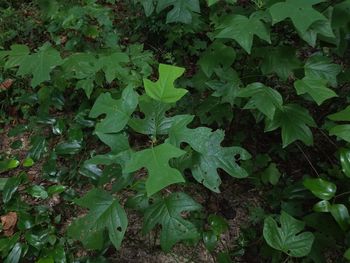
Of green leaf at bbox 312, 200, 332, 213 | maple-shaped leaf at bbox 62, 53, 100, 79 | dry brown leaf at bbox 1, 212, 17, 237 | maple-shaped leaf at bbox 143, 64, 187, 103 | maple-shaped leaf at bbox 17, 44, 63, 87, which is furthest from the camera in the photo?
maple-shaped leaf at bbox 62, 53, 100, 79

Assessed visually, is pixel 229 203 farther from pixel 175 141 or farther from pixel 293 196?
pixel 175 141

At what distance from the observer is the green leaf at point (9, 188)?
2.36 metres

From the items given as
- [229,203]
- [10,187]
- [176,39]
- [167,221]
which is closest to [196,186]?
[229,203]

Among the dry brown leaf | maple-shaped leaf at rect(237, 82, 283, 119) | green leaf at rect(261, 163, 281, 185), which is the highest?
maple-shaped leaf at rect(237, 82, 283, 119)

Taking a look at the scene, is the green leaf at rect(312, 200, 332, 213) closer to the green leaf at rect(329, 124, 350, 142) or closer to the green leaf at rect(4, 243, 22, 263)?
the green leaf at rect(329, 124, 350, 142)

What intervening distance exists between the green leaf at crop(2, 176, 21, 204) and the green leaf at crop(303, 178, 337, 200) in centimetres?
183

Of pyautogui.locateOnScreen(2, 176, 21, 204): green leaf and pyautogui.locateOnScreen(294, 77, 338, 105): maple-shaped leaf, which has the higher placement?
pyautogui.locateOnScreen(294, 77, 338, 105): maple-shaped leaf

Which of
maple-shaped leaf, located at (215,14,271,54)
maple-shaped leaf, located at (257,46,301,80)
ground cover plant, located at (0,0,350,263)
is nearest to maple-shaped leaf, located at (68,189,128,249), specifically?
ground cover plant, located at (0,0,350,263)

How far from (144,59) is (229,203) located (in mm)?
1222

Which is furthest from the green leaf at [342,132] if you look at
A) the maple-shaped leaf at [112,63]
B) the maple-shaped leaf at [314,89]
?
the maple-shaped leaf at [112,63]

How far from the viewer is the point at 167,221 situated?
5.37 feet

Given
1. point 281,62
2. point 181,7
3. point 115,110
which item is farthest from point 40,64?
point 281,62

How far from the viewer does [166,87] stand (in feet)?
5.27

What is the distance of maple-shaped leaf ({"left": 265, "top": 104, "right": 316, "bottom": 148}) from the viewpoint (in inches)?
79.2
